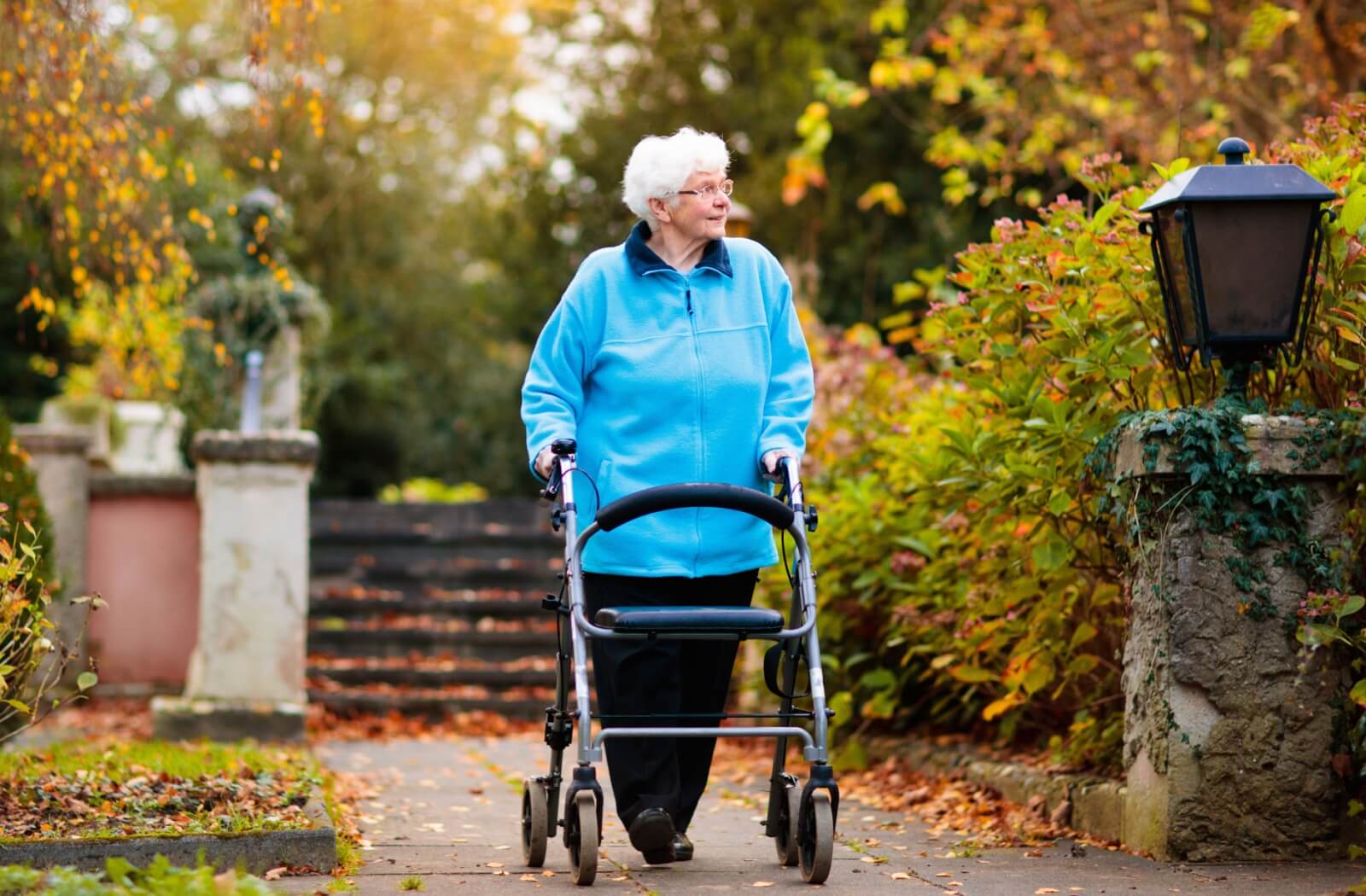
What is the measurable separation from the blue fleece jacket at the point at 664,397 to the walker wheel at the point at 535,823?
0.60 metres

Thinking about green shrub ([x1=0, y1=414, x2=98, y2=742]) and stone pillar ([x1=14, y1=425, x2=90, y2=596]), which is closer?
green shrub ([x1=0, y1=414, x2=98, y2=742])

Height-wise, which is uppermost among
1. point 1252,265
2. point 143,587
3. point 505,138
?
point 505,138

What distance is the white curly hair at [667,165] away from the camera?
171 inches

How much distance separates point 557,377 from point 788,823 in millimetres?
1324

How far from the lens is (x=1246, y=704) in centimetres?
418

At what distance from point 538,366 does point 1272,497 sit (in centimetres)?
193

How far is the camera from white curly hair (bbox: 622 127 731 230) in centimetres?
433

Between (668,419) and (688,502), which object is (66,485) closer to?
(668,419)

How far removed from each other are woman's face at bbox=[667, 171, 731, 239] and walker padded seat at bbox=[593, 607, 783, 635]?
1.07 m

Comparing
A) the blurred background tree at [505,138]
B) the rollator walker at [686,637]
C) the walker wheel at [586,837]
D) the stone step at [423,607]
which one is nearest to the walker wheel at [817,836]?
the rollator walker at [686,637]

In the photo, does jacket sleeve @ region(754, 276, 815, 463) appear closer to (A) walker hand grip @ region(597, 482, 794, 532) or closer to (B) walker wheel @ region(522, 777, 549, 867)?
(A) walker hand grip @ region(597, 482, 794, 532)

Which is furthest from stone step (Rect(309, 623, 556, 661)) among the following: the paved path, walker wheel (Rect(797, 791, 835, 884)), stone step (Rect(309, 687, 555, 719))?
walker wheel (Rect(797, 791, 835, 884))

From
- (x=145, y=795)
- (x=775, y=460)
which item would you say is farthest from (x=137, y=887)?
(x=775, y=460)

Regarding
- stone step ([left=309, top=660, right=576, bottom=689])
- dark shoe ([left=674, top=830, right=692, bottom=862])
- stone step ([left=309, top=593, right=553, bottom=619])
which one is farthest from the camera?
stone step ([left=309, top=593, right=553, bottom=619])
